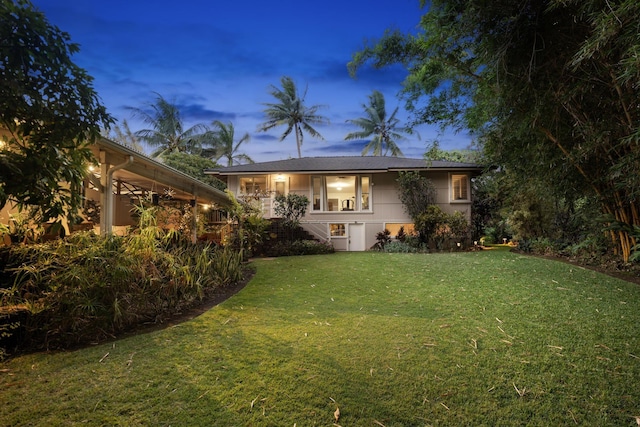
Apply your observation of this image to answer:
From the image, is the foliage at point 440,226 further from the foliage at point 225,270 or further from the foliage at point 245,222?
the foliage at point 225,270

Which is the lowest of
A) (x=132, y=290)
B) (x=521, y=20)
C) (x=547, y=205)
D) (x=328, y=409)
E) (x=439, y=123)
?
(x=328, y=409)

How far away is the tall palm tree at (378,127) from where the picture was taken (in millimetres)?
25219

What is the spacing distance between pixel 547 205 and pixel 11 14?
14.9 metres

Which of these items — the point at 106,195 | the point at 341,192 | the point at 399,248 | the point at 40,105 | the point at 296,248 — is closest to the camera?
the point at 40,105

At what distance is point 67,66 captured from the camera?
217 cm

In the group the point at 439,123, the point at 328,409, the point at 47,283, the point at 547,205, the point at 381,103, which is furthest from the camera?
the point at 381,103

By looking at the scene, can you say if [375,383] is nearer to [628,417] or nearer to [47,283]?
[628,417]

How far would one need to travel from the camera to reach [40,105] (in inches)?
81.9

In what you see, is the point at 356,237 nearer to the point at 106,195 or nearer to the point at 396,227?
the point at 396,227

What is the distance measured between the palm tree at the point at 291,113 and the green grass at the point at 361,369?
21.8 metres

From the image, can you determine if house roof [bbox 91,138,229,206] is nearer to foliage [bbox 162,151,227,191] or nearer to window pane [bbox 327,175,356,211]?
window pane [bbox 327,175,356,211]

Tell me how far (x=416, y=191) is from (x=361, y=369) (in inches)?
471

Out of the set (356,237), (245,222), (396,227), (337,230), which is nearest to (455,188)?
(396,227)

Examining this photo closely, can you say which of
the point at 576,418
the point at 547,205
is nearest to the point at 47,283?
the point at 576,418
